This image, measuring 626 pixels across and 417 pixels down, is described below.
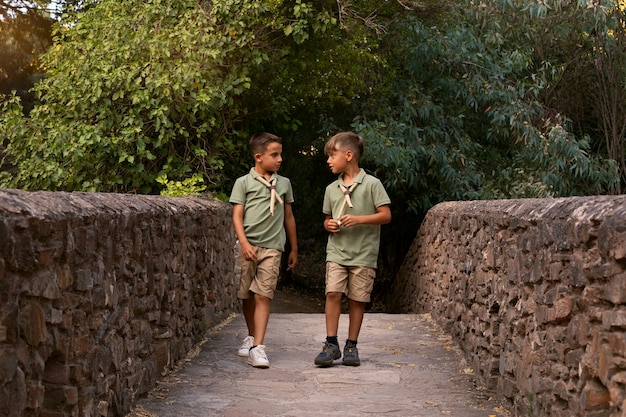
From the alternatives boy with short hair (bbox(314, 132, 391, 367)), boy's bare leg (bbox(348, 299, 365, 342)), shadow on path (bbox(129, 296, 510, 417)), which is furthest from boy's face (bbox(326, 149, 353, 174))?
shadow on path (bbox(129, 296, 510, 417))

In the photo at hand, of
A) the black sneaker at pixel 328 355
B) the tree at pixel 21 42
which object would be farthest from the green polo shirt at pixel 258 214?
the tree at pixel 21 42

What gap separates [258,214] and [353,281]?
88 cm

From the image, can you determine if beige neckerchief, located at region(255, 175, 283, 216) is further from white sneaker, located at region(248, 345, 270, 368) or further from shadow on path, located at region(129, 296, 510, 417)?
shadow on path, located at region(129, 296, 510, 417)

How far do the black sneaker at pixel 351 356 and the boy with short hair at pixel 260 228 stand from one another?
0.63 m

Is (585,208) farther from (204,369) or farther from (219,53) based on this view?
(219,53)

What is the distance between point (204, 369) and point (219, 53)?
5.58 metres

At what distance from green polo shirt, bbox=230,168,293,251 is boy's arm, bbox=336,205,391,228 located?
0.57m

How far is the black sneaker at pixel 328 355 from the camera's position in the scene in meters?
6.41

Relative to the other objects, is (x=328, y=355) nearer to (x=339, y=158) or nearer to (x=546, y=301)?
(x=339, y=158)

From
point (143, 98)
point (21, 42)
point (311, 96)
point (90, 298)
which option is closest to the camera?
point (90, 298)

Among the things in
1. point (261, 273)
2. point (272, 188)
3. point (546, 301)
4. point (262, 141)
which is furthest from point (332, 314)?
point (546, 301)

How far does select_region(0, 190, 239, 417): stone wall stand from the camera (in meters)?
3.03

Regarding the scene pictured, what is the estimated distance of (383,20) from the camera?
546 inches

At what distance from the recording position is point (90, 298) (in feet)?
13.3
